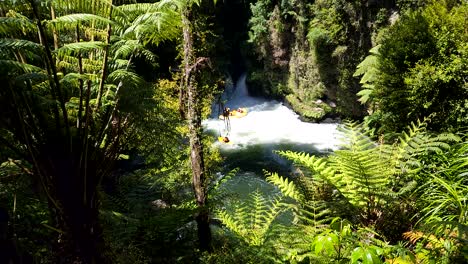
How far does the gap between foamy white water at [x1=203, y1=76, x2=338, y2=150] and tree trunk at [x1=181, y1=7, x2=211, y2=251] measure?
7.33 m

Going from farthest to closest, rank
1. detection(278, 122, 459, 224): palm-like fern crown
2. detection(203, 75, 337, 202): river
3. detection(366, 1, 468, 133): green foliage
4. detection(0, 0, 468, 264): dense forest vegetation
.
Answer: detection(203, 75, 337, 202): river < detection(366, 1, 468, 133): green foliage < detection(278, 122, 459, 224): palm-like fern crown < detection(0, 0, 468, 264): dense forest vegetation

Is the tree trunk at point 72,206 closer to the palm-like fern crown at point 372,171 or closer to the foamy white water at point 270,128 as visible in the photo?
the palm-like fern crown at point 372,171

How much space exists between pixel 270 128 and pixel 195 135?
1023 centimetres

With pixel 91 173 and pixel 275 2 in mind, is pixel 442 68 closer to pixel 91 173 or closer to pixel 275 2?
pixel 91 173

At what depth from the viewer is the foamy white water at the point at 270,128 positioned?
11.9 metres

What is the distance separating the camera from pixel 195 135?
11.0ft

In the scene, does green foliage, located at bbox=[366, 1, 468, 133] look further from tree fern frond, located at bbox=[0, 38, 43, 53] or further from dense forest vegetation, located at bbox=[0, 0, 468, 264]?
tree fern frond, located at bbox=[0, 38, 43, 53]

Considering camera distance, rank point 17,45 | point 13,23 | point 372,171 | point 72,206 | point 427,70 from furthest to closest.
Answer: point 427,70
point 372,171
point 72,206
point 13,23
point 17,45

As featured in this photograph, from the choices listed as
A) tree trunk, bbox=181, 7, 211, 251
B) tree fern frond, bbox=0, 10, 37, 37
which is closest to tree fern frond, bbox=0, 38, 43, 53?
tree fern frond, bbox=0, 10, 37, 37

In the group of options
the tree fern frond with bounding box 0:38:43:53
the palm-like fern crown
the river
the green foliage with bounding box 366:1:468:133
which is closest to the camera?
the tree fern frond with bounding box 0:38:43:53

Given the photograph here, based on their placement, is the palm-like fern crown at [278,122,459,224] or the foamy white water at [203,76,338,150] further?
the foamy white water at [203,76,338,150]

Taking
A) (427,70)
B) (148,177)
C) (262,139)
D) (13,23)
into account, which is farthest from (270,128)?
(13,23)

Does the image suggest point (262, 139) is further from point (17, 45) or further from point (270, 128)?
point (17, 45)

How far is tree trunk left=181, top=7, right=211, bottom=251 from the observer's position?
3.22 m
